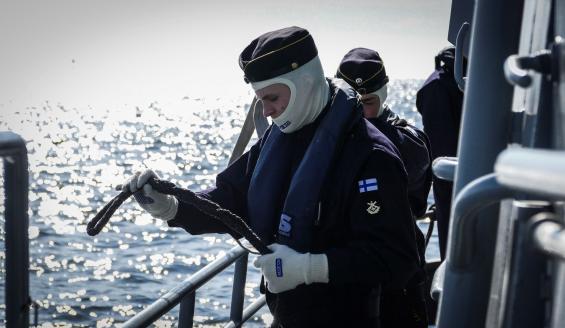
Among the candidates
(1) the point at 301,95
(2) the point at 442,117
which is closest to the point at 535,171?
(1) the point at 301,95

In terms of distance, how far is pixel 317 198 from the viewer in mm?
2355

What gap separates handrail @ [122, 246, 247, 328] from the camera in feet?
8.58

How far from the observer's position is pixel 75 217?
26141mm

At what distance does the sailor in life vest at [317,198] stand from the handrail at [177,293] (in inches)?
13.9

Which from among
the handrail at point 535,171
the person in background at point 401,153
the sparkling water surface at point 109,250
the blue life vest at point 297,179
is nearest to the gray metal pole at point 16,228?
the sparkling water surface at point 109,250

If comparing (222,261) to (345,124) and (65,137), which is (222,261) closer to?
(345,124)

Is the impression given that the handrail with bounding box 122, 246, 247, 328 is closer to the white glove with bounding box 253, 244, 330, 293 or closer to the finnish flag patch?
the white glove with bounding box 253, 244, 330, 293

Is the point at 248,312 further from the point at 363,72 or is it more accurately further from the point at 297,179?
the point at 297,179

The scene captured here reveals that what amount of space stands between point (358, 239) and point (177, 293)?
96 cm

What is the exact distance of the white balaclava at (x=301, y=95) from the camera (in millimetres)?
2557

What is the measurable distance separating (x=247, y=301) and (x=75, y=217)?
47.5 ft

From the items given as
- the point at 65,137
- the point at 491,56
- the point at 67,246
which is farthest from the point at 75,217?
the point at 65,137

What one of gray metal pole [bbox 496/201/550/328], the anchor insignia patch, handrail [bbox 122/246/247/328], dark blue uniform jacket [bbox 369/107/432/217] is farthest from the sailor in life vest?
gray metal pole [bbox 496/201/550/328]

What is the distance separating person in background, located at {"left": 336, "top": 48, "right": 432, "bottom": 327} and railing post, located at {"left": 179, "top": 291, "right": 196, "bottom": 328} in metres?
0.88
